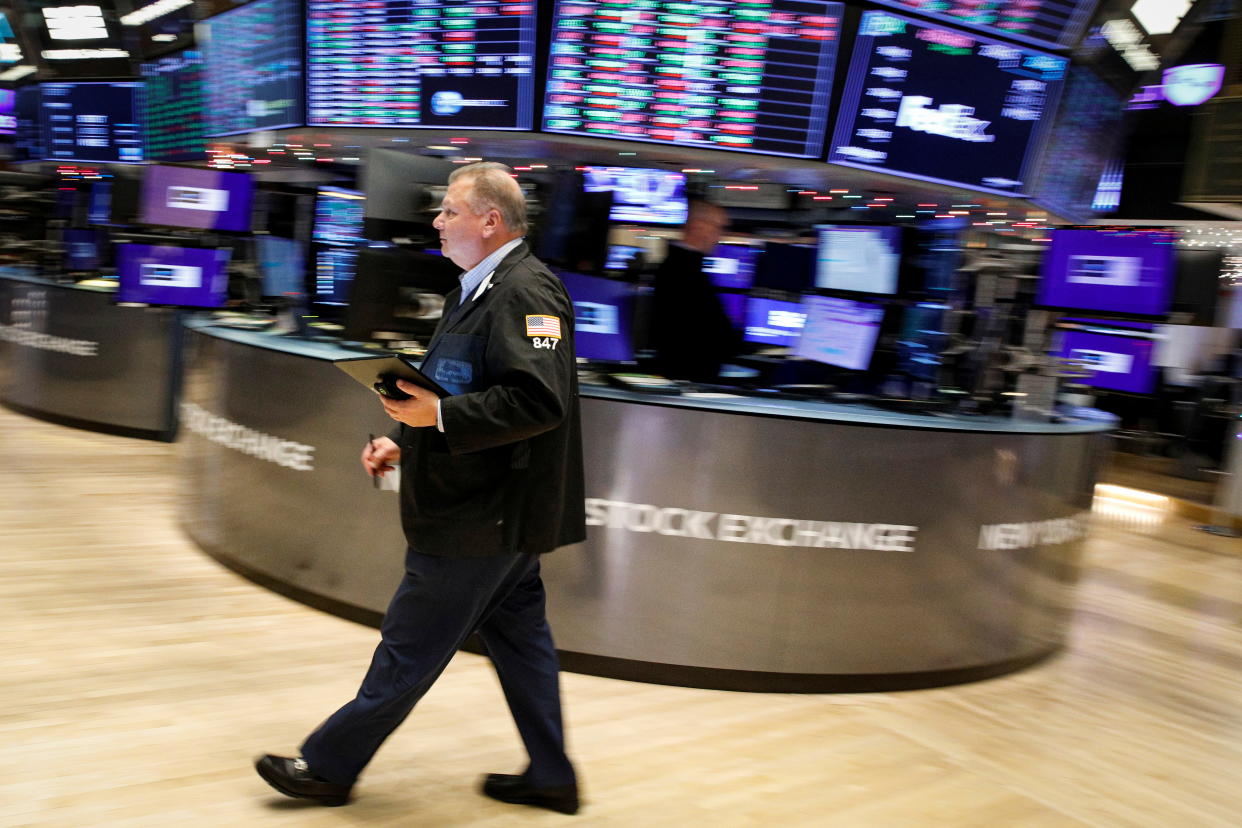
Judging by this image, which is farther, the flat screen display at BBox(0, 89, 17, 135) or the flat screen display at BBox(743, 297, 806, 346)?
the flat screen display at BBox(0, 89, 17, 135)

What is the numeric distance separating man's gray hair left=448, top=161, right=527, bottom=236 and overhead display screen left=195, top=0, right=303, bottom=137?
310 centimetres

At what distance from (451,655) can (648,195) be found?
11.7 ft

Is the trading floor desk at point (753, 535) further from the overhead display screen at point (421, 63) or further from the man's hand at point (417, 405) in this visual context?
the man's hand at point (417, 405)

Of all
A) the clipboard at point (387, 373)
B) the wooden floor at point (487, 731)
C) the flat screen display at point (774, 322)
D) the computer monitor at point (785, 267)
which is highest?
the computer monitor at point (785, 267)

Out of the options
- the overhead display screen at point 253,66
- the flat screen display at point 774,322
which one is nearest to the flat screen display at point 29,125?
the overhead display screen at point 253,66

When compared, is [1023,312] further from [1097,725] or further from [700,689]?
[700,689]

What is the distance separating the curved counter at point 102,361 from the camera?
23.2 ft

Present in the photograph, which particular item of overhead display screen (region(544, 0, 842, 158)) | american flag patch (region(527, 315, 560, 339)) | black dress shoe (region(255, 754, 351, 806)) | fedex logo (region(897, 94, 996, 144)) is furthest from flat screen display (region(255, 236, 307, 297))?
american flag patch (region(527, 315, 560, 339))

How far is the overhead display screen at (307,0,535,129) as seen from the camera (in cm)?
436

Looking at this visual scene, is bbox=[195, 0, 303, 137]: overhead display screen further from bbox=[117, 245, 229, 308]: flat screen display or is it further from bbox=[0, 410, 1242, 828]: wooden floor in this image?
bbox=[0, 410, 1242, 828]: wooden floor

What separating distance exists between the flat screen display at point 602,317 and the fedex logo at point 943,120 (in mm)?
1467

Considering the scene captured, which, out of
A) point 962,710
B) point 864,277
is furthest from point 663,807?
point 864,277

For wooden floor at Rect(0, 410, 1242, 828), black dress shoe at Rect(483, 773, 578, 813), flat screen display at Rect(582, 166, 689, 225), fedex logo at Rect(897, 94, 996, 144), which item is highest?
fedex logo at Rect(897, 94, 996, 144)

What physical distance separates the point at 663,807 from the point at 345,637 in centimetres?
153
